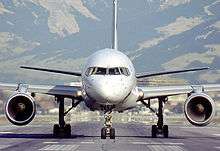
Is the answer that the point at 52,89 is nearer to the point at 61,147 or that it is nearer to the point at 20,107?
the point at 20,107

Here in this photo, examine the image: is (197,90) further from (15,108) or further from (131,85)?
(15,108)

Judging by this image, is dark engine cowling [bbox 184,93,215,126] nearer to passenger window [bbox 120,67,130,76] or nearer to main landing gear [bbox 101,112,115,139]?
passenger window [bbox 120,67,130,76]

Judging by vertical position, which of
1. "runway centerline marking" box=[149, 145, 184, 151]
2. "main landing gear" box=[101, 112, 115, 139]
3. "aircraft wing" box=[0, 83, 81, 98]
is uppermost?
"aircraft wing" box=[0, 83, 81, 98]

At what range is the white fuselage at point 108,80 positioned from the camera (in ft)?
138

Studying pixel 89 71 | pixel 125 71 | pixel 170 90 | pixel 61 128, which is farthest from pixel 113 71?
pixel 61 128

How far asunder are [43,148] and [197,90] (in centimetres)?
1356

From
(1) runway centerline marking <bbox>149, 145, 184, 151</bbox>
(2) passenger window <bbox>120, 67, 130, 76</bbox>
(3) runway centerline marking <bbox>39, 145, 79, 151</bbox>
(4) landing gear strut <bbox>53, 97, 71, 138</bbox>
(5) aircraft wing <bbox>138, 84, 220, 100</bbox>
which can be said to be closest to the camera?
(3) runway centerline marking <bbox>39, 145, 79, 151</bbox>

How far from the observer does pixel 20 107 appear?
45969mm

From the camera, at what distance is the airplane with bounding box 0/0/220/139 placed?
1681 inches

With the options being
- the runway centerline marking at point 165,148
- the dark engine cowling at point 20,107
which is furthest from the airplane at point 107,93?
the runway centerline marking at point 165,148

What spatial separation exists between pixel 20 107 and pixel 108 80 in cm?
666

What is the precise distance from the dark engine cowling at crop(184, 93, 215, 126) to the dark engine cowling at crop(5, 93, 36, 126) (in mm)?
9418

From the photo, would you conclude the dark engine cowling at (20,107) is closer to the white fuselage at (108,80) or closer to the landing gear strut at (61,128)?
the white fuselage at (108,80)

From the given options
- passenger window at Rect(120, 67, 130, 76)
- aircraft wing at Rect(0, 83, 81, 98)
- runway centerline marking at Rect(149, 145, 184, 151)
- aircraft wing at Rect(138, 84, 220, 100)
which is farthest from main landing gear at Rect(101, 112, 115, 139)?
runway centerline marking at Rect(149, 145, 184, 151)
